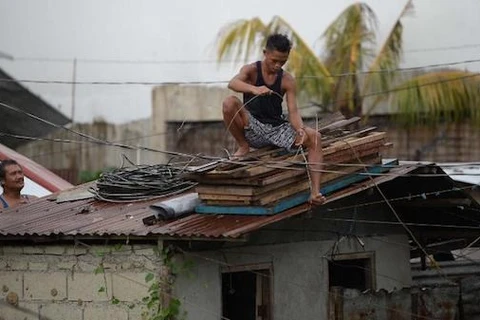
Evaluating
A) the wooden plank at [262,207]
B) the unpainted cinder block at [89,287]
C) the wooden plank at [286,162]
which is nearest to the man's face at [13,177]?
the unpainted cinder block at [89,287]

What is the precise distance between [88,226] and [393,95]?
13.1m

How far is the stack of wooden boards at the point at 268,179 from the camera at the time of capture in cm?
949

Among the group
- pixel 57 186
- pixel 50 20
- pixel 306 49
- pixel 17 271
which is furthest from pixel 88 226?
pixel 50 20

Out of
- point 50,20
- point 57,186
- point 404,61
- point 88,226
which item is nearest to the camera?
point 88,226

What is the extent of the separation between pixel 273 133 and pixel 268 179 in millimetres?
872

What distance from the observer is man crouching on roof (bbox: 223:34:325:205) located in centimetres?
955

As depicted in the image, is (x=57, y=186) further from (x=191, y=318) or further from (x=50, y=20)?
(x=50, y=20)

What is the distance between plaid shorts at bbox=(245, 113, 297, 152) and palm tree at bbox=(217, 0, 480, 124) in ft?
37.0

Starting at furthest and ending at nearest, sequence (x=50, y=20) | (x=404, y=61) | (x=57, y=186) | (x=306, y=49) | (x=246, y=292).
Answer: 1. (x=50, y=20)
2. (x=404, y=61)
3. (x=306, y=49)
4. (x=57, y=186)
5. (x=246, y=292)

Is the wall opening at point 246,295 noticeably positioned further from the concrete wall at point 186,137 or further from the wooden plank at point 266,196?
the concrete wall at point 186,137

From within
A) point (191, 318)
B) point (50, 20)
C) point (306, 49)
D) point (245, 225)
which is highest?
point (50, 20)

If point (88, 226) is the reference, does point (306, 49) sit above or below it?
above

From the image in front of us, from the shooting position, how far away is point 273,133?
10195 millimetres

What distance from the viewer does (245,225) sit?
30.2ft
